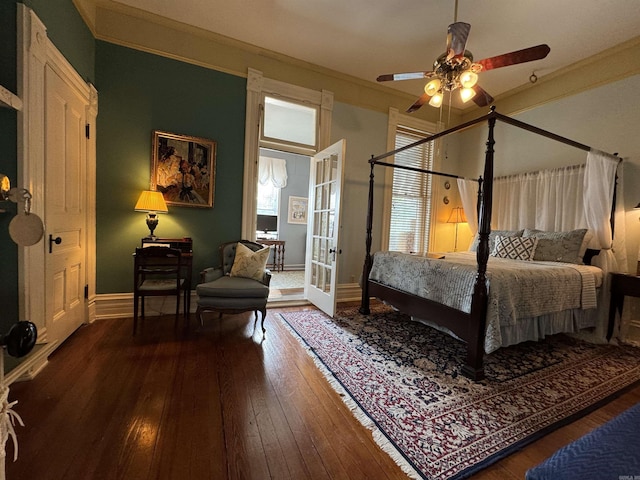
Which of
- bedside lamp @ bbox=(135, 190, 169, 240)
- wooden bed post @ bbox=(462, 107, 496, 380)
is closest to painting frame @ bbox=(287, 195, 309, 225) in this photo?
bedside lamp @ bbox=(135, 190, 169, 240)

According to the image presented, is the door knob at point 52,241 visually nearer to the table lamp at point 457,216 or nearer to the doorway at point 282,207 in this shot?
the doorway at point 282,207

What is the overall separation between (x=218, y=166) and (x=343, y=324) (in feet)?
7.81

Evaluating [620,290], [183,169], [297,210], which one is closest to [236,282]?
[183,169]

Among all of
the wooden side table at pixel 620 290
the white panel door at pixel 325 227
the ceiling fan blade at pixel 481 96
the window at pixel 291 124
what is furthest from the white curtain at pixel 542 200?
the window at pixel 291 124

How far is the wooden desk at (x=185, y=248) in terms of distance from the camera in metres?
2.95

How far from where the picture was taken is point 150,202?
9.52 feet

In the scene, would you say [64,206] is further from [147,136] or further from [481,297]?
[481,297]

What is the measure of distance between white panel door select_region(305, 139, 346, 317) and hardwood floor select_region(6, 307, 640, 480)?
123 centimetres

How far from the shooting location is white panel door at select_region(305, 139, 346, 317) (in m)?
3.33

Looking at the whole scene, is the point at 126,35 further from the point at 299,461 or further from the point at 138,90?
the point at 299,461

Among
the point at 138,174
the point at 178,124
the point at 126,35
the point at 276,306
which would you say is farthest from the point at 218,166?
the point at 276,306

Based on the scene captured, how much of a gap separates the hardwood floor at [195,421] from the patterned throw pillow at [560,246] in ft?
4.75

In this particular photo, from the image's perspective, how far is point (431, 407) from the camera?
177cm

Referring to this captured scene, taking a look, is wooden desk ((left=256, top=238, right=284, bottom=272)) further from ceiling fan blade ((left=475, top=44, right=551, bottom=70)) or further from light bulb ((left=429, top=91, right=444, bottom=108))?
ceiling fan blade ((left=475, top=44, right=551, bottom=70))
